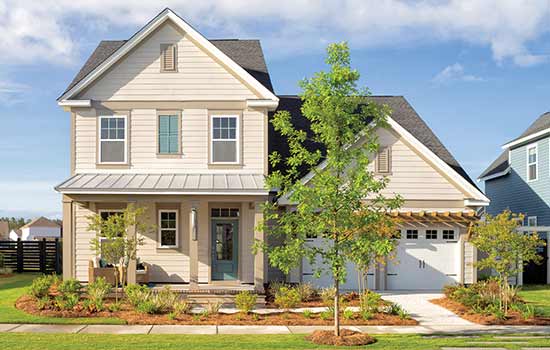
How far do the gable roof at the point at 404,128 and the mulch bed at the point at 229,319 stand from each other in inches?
305

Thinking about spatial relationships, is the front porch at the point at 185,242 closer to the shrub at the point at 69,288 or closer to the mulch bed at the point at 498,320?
the shrub at the point at 69,288

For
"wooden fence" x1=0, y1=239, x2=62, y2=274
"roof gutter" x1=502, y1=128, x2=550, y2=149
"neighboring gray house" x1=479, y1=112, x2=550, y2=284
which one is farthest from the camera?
"wooden fence" x1=0, y1=239, x2=62, y2=274

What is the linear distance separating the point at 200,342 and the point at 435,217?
12420 millimetres

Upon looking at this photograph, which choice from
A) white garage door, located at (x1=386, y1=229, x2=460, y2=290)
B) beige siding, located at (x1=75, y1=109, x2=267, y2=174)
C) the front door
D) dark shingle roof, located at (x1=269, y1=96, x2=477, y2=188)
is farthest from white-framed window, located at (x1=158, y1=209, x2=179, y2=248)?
white garage door, located at (x1=386, y1=229, x2=460, y2=290)

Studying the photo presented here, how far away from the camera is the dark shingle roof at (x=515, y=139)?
2869cm

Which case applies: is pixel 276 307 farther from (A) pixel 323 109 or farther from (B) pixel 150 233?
(A) pixel 323 109

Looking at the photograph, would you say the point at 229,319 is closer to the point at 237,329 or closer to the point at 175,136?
the point at 237,329

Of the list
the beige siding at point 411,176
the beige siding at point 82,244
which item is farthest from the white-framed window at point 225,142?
the beige siding at point 411,176

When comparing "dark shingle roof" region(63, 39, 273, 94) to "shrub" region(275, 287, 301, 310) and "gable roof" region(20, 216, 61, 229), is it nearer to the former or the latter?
"shrub" region(275, 287, 301, 310)

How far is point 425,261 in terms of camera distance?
23562 mm

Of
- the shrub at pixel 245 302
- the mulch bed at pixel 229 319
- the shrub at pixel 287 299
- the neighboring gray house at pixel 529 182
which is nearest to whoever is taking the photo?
the mulch bed at pixel 229 319

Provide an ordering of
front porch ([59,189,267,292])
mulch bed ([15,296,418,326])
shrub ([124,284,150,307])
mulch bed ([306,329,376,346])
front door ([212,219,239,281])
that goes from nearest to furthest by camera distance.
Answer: mulch bed ([306,329,376,346]), mulch bed ([15,296,418,326]), shrub ([124,284,150,307]), front porch ([59,189,267,292]), front door ([212,219,239,281])

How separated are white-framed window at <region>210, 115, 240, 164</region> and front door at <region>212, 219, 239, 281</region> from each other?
2.28 m

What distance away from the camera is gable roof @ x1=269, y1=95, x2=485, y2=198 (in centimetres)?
2475
